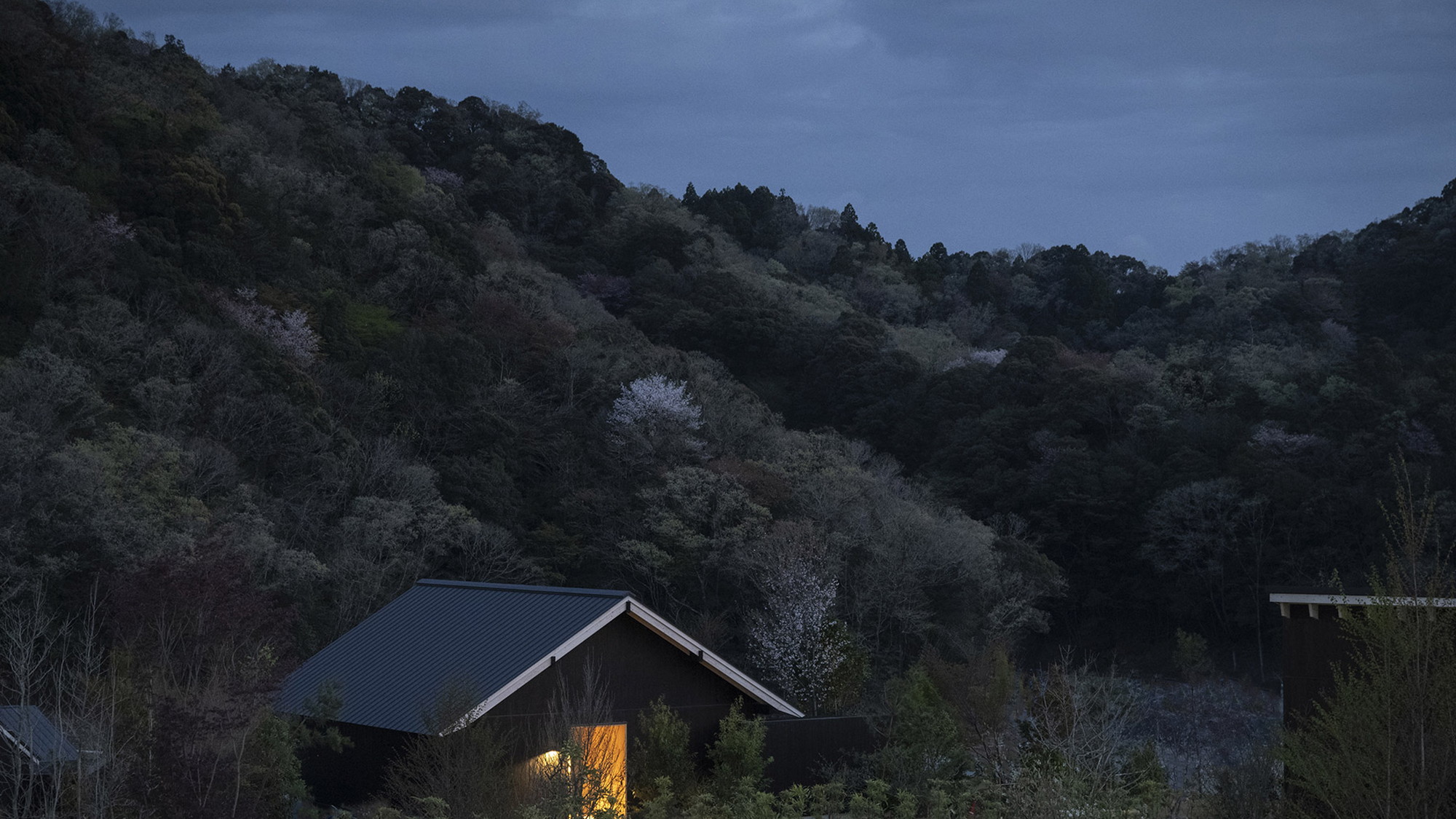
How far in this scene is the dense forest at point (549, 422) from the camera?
898 inches

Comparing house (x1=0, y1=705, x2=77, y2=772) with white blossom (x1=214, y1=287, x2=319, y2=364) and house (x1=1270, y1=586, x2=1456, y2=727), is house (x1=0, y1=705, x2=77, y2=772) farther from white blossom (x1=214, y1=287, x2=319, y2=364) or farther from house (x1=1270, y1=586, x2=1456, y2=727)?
white blossom (x1=214, y1=287, x2=319, y2=364)

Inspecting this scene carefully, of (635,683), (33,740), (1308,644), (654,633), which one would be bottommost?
(635,683)

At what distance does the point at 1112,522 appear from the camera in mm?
44406

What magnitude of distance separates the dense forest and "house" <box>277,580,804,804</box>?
1575mm

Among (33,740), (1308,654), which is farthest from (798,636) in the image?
(33,740)

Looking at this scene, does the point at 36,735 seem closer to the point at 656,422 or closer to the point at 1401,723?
the point at 1401,723

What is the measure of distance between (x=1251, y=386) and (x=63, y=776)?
1668 inches

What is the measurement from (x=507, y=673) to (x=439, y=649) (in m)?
2.28

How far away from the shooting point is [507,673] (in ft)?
52.3

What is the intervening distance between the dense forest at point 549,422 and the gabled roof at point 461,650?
1.18m

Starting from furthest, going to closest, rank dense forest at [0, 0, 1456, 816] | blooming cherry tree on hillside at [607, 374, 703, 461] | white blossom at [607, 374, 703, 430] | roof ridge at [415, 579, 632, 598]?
white blossom at [607, 374, 703, 430], blooming cherry tree on hillside at [607, 374, 703, 461], dense forest at [0, 0, 1456, 816], roof ridge at [415, 579, 632, 598]

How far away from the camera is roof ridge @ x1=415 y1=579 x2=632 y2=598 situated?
17.1 metres

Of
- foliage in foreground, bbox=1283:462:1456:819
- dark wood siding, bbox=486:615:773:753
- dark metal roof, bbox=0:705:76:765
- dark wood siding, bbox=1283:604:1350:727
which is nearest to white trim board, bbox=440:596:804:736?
dark wood siding, bbox=486:615:773:753

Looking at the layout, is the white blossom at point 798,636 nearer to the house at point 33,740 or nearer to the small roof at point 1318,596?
the small roof at point 1318,596
